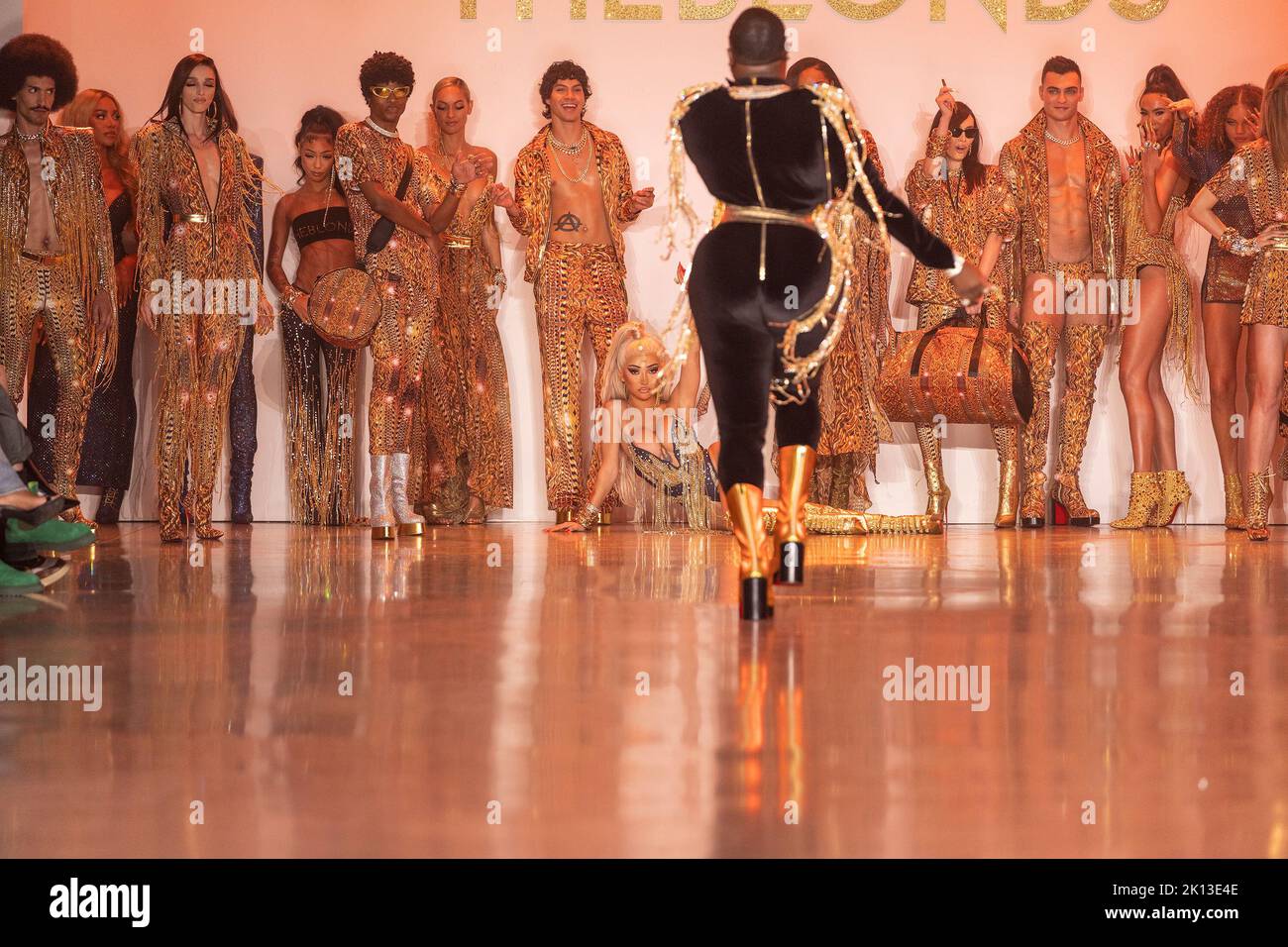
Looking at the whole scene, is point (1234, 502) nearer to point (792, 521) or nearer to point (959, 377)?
point (959, 377)

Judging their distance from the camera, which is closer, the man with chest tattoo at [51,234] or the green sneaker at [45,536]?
the green sneaker at [45,536]

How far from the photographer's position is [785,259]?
408 centimetres

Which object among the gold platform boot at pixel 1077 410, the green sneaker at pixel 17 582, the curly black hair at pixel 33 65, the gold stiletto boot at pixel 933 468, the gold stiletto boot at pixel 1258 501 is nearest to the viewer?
the green sneaker at pixel 17 582

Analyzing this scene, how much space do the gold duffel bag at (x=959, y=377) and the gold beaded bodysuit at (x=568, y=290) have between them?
138 cm

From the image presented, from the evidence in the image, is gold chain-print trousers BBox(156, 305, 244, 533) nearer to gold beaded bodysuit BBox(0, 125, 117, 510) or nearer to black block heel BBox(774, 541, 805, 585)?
gold beaded bodysuit BBox(0, 125, 117, 510)

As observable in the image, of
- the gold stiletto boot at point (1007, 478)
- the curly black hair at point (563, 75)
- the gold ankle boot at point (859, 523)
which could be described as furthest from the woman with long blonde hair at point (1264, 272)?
the curly black hair at point (563, 75)

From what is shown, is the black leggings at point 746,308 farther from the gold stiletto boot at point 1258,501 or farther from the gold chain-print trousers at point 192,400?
the gold stiletto boot at point 1258,501

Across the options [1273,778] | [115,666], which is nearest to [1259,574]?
[1273,778]

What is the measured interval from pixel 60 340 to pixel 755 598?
13.6 feet

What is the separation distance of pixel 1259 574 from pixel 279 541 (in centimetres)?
386

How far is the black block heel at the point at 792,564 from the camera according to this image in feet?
13.8

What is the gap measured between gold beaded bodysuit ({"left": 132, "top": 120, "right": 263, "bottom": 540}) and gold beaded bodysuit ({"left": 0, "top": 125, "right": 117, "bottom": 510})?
0.22 metres

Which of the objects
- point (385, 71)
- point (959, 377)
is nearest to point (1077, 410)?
point (959, 377)

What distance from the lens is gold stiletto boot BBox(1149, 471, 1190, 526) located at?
8.26 metres
